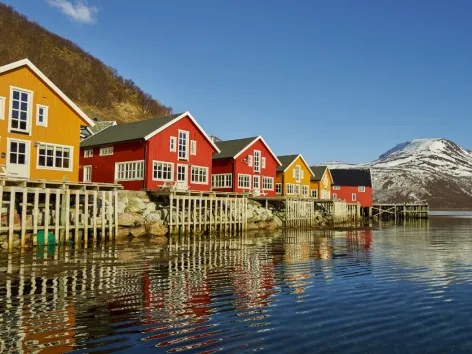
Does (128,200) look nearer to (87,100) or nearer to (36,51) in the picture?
(87,100)

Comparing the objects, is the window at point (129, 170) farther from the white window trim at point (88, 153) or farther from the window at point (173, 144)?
the white window trim at point (88, 153)

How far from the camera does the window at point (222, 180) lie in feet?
160

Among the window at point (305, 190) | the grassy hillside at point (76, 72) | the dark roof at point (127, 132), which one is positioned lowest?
the window at point (305, 190)

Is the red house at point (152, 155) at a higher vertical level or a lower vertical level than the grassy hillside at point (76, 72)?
lower

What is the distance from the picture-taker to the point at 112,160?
39.7 metres

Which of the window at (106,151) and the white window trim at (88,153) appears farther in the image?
the white window trim at (88,153)

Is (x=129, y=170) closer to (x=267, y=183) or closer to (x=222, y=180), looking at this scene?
(x=222, y=180)

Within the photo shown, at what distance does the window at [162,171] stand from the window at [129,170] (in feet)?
3.64

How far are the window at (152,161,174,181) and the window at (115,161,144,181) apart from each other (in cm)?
111

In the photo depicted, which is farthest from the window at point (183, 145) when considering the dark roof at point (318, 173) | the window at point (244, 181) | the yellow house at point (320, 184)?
the dark roof at point (318, 173)

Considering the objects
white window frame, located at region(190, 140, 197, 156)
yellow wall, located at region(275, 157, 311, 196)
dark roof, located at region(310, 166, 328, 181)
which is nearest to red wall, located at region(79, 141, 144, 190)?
white window frame, located at region(190, 140, 197, 156)

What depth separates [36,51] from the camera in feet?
288

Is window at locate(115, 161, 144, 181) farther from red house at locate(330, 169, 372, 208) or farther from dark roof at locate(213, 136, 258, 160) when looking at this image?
red house at locate(330, 169, 372, 208)

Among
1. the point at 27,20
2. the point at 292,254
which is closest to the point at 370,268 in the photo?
the point at 292,254
